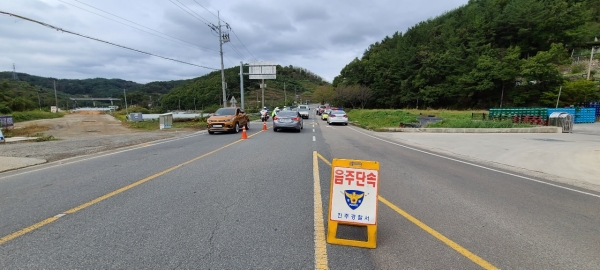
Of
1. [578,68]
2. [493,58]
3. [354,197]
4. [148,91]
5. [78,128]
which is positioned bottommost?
[78,128]

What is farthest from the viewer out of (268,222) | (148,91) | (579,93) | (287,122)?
(148,91)

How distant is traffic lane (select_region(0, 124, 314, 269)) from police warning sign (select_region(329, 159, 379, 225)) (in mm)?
514

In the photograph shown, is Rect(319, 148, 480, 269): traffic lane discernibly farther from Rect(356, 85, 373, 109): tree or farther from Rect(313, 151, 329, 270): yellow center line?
Rect(356, 85, 373, 109): tree

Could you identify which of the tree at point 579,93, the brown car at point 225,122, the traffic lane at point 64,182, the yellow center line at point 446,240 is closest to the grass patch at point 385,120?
the brown car at point 225,122

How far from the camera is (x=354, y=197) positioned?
3.41 meters

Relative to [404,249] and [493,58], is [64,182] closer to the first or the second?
Answer: [404,249]

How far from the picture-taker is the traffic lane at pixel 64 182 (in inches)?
161

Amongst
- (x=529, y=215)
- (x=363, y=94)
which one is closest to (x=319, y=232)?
(x=529, y=215)

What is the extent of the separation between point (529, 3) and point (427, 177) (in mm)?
72966

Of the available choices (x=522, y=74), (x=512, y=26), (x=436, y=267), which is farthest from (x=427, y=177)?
(x=512, y=26)

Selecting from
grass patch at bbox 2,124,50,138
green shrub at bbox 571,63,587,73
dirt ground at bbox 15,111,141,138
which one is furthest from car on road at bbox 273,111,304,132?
green shrub at bbox 571,63,587,73

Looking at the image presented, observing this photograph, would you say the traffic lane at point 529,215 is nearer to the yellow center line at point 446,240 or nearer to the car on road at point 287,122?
the yellow center line at point 446,240

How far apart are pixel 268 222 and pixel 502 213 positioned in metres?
3.74

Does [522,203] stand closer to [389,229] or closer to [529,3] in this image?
[389,229]
